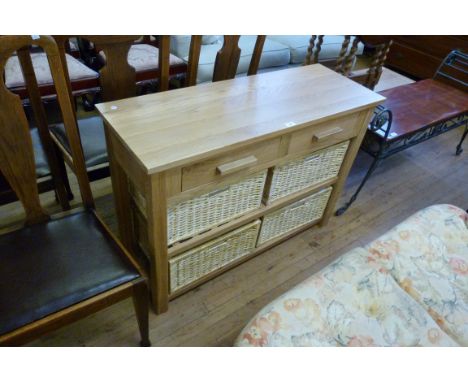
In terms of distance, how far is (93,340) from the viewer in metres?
1.29

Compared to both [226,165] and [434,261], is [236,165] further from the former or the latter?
[434,261]

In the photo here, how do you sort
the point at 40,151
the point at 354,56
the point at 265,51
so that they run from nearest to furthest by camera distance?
the point at 40,151 → the point at 354,56 → the point at 265,51

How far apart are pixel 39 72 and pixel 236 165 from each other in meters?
1.38

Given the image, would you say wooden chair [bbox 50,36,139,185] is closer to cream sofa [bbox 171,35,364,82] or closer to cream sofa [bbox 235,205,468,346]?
cream sofa [bbox 235,205,468,346]

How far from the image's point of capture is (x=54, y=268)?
988 mm

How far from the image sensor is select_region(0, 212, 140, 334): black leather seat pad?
904mm

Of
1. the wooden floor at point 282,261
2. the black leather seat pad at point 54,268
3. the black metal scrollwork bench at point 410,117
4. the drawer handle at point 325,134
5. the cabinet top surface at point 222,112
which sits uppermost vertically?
the cabinet top surface at point 222,112

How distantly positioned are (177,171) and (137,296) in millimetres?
415

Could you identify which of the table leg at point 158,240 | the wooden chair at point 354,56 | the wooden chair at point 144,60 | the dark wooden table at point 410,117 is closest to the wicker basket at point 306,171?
the dark wooden table at point 410,117

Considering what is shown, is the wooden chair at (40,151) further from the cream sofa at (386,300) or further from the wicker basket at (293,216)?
the cream sofa at (386,300)

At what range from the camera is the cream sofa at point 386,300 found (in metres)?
0.98

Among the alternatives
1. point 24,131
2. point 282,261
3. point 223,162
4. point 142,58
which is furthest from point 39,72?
point 282,261

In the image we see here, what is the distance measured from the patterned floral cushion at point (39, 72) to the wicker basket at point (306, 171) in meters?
1.28

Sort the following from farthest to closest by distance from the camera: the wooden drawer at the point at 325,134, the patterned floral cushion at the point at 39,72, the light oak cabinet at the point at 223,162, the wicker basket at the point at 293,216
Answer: the patterned floral cushion at the point at 39,72
the wicker basket at the point at 293,216
the wooden drawer at the point at 325,134
the light oak cabinet at the point at 223,162
